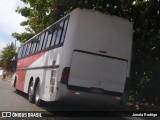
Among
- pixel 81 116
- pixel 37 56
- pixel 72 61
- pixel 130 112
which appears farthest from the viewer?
pixel 37 56

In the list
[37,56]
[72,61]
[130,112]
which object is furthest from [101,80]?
[37,56]

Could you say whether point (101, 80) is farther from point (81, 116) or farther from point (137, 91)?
point (137, 91)

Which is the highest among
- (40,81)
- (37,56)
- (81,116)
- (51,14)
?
(51,14)

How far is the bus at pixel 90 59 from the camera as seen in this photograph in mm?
11758

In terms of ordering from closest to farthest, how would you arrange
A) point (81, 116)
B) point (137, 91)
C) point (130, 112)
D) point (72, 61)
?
point (72, 61) → point (81, 116) → point (130, 112) → point (137, 91)

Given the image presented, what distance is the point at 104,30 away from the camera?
40.7ft

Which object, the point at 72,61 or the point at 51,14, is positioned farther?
the point at 51,14

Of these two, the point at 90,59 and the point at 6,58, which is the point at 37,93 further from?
the point at 6,58

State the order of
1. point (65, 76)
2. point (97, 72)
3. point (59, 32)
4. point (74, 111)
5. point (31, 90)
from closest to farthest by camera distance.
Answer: point (65, 76) < point (97, 72) < point (59, 32) < point (74, 111) < point (31, 90)

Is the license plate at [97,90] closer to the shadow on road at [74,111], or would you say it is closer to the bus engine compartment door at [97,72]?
the bus engine compartment door at [97,72]

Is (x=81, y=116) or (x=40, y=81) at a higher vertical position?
(x=40, y=81)

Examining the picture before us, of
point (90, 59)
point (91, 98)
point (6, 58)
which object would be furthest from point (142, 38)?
point (6, 58)

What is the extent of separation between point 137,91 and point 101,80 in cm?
604

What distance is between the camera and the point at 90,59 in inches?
475
